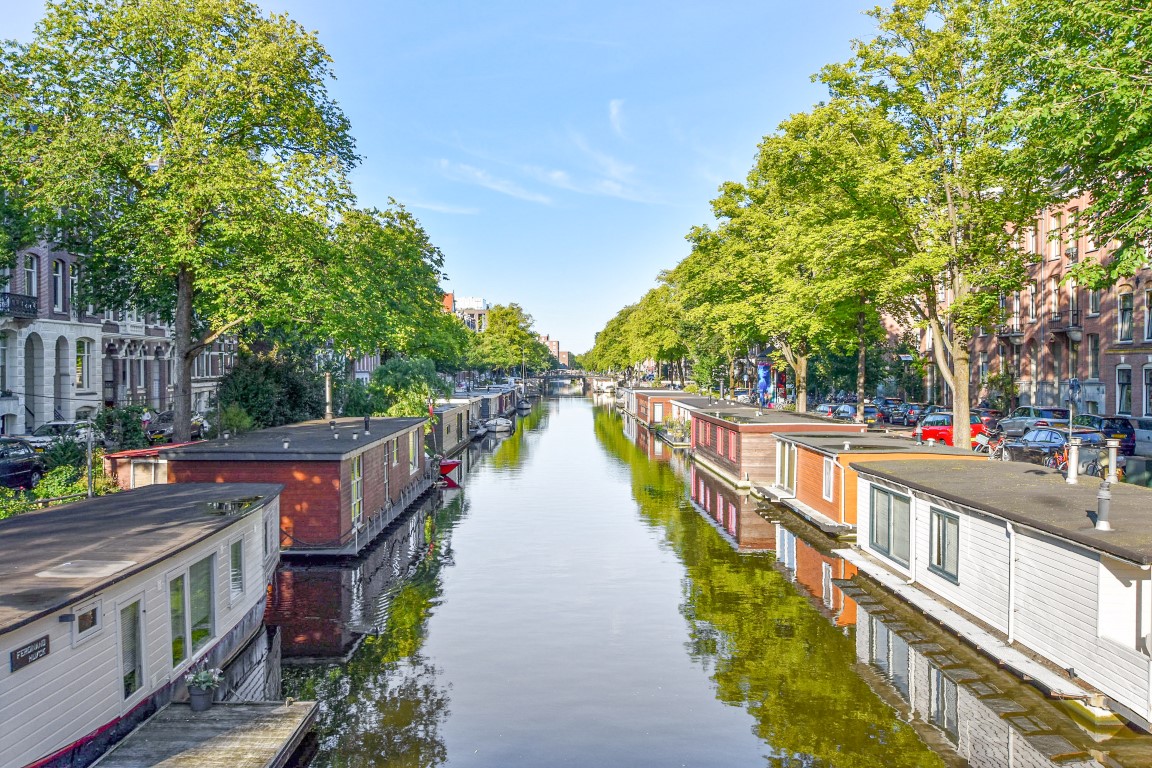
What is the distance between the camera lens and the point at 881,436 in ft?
120

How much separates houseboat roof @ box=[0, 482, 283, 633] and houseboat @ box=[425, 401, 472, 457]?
2828cm

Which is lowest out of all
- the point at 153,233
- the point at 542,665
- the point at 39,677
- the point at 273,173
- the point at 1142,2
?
the point at 542,665

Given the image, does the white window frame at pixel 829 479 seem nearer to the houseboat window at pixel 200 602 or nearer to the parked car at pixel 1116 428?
the houseboat window at pixel 200 602

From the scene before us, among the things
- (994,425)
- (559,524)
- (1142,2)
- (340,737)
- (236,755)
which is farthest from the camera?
(994,425)

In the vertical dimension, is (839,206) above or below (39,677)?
above

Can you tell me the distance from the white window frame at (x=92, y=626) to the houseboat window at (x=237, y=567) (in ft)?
18.5

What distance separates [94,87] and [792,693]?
100 ft

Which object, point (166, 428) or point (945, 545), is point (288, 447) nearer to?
point (945, 545)

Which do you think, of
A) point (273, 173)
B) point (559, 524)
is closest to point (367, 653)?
point (559, 524)

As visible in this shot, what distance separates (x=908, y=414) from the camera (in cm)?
6231

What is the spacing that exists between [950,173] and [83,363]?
49220mm

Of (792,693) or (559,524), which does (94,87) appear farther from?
(792,693)

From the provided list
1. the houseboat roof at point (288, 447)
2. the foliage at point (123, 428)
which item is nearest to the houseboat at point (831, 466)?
the houseboat roof at point (288, 447)

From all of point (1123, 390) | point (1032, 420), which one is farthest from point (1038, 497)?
point (1123, 390)
